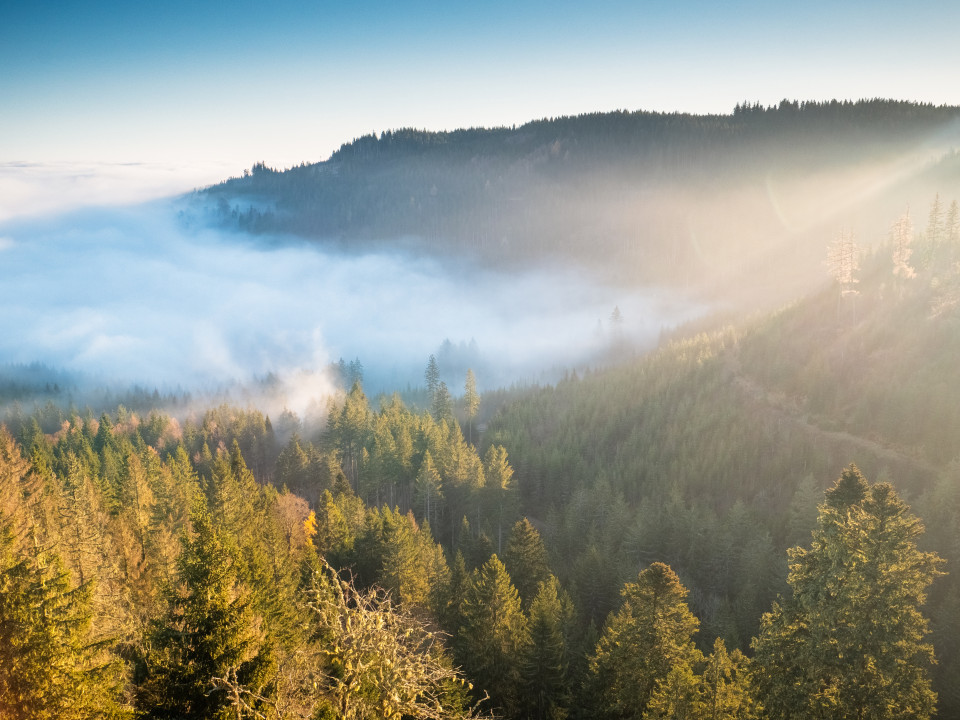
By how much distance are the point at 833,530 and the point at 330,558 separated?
40.2 meters

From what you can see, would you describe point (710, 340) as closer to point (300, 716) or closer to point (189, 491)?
point (189, 491)

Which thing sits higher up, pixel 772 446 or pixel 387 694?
pixel 387 694

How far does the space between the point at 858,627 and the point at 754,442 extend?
8979 cm

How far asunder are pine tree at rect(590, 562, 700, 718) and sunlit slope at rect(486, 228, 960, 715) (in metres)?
21.9

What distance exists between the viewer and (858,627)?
2069 centimetres

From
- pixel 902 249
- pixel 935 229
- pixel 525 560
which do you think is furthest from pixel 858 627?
pixel 935 229

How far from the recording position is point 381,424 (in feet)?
333

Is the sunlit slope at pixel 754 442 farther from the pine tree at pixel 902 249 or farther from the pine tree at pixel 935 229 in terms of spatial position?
the pine tree at pixel 935 229

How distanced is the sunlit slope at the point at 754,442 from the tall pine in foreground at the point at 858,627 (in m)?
25.3

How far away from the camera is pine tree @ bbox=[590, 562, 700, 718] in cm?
2730

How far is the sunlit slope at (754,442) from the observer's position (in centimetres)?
6456

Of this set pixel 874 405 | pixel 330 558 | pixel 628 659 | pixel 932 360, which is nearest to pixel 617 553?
pixel 330 558

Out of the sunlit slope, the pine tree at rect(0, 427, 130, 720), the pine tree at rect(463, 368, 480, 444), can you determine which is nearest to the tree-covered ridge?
the pine tree at rect(0, 427, 130, 720)

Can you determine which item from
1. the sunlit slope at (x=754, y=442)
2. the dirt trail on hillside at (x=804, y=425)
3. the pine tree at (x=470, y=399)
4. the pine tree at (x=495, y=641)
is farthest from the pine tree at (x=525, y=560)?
the pine tree at (x=470, y=399)
